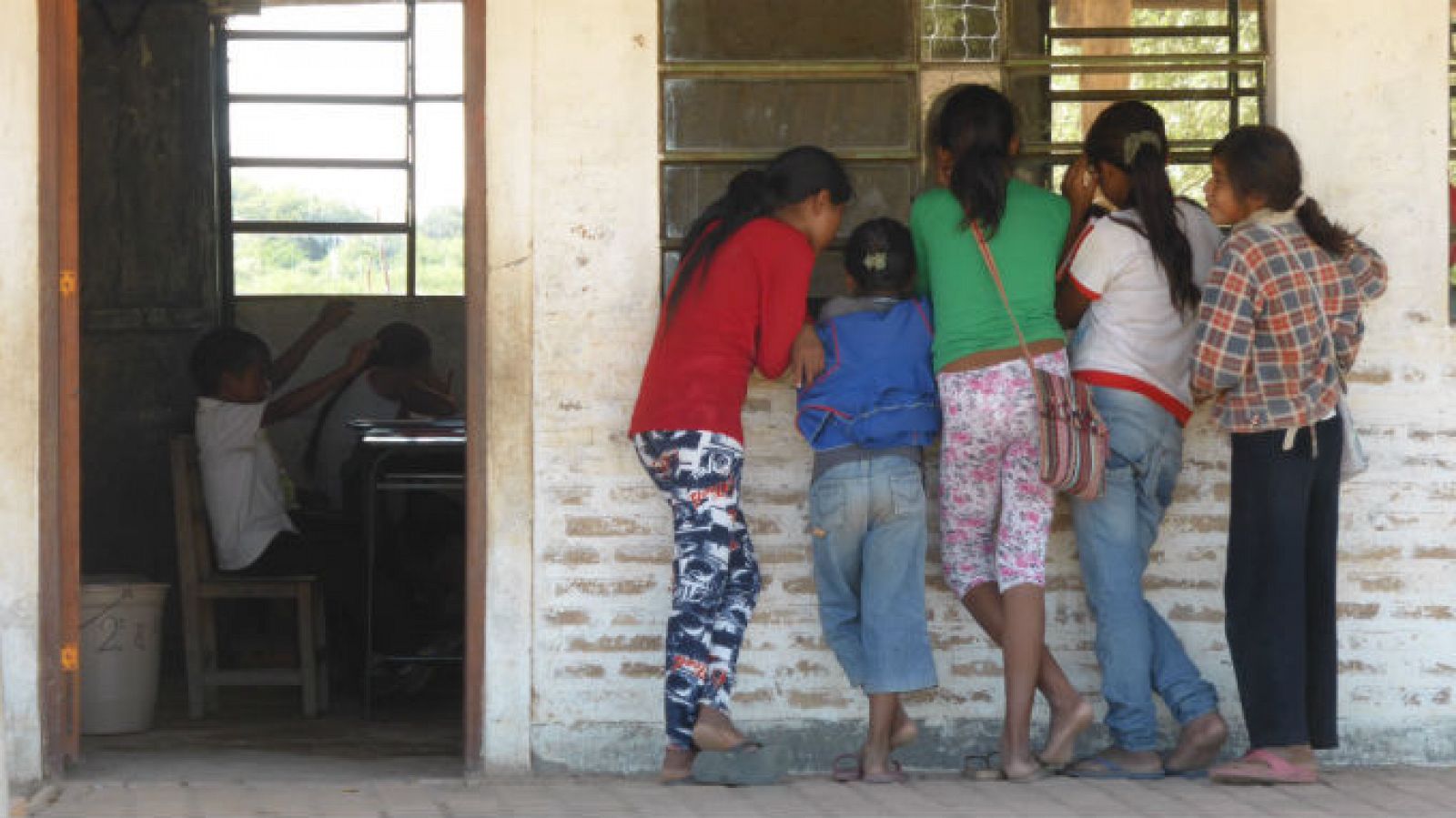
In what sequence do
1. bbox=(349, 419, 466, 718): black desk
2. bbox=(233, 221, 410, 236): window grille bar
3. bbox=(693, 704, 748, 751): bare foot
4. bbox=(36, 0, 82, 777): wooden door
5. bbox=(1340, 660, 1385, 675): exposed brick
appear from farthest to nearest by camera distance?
bbox=(233, 221, 410, 236): window grille bar < bbox=(349, 419, 466, 718): black desk < bbox=(1340, 660, 1385, 675): exposed brick < bbox=(36, 0, 82, 777): wooden door < bbox=(693, 704, 748, 751): bare foot

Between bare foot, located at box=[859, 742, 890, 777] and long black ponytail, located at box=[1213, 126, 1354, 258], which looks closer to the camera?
long black ponytail, located at box=[1213, 126, 1354, 258]

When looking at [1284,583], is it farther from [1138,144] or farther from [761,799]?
[761,799]

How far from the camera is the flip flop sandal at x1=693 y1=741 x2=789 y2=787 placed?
5.93 metres

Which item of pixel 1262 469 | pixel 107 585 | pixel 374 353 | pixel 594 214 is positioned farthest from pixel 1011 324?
pixel 374 353

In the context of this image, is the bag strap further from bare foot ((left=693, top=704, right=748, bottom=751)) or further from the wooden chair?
the wooden chair

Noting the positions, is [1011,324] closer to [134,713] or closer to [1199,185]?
[1199,185]

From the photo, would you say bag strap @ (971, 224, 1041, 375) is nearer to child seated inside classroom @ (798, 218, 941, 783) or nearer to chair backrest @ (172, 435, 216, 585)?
child seated inside classroom @ (798, 218, 941, 783)

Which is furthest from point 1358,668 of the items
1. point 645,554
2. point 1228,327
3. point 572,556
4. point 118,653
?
point 118,653

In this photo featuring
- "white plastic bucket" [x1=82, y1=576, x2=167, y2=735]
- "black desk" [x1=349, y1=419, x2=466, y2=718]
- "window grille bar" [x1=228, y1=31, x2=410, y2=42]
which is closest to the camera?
"white plastic bucket" [x1=82, y1=576, x2=167, y2=735]

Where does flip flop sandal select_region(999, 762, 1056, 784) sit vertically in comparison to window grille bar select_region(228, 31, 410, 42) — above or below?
below

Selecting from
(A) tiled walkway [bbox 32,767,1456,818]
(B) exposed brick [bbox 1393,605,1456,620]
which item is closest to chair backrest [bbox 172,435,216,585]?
(A) tiled walkway [bbox 32,767,1456,818]

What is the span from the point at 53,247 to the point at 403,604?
2.66 meters

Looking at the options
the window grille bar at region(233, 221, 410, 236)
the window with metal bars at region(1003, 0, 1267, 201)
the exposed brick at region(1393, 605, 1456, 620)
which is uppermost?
the window with metal bars at region(1003, 0, 1267, 201)

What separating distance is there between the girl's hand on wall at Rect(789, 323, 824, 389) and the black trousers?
3.92 feet
